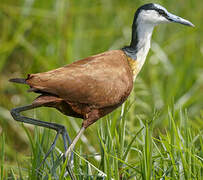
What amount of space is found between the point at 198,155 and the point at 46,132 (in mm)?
943

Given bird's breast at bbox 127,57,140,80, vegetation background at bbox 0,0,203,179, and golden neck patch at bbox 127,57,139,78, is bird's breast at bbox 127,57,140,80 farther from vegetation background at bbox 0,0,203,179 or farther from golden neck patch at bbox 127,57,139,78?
vegetation background at bbox 0,0,203,179

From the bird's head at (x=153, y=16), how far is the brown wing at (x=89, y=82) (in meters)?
0.48

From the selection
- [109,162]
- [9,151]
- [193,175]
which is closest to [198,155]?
[193,175]

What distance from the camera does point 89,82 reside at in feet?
10.4

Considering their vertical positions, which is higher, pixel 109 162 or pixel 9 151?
pixel 109 162

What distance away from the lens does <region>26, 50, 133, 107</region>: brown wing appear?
3084 millimetres

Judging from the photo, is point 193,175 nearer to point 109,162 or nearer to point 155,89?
point 109,162

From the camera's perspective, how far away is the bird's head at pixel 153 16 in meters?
3.64

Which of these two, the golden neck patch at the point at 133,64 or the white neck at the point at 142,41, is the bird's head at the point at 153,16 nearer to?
the white neck at the point at 142,41

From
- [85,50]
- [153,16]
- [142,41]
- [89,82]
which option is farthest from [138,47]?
[85,50]

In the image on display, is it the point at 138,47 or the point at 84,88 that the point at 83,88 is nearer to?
the point at 84,88

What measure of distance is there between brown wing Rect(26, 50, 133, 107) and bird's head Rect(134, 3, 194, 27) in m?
0.48

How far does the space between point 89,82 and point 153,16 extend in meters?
0.79

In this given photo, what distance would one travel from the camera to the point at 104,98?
3.17 meters
